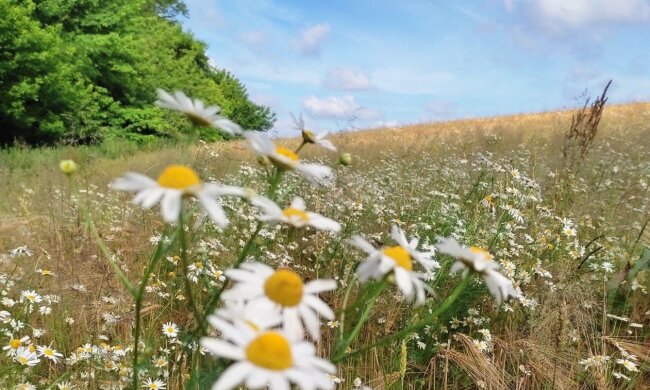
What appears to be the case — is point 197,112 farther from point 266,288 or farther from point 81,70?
point 81,70

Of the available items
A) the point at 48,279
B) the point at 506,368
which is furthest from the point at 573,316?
the point at 48,279

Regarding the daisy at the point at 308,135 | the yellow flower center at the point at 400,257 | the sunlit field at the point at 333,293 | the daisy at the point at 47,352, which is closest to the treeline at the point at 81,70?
the sunlit field at the point at 333,293

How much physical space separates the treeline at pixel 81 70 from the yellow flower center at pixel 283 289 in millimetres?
12370

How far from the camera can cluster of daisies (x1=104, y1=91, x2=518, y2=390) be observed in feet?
2.21

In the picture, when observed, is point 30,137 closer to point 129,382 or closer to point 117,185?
point 129,382

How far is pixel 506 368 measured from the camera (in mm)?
2600

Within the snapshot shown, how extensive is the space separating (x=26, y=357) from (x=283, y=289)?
5.48 feet

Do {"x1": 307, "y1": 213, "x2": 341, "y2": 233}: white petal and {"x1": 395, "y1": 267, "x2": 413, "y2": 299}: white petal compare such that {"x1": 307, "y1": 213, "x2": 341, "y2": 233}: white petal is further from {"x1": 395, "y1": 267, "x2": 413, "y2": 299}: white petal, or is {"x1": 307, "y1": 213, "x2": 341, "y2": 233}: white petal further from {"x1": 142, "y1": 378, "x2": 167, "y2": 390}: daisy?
{"x1": 142, "y1": 378, "x2": 167, "y2": 390}: daisy

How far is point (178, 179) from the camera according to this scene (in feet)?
2.77

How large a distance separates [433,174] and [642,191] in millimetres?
1861

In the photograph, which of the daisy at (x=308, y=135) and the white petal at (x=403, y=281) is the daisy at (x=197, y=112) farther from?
the white petal at (x=403, y=281)

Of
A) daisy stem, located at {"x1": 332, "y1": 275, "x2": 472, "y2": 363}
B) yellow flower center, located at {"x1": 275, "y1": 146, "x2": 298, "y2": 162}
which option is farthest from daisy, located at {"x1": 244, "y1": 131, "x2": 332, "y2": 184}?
daisy stem, located at {"x1": 332, "y1": 275, "x2": 472, "y2": 363}

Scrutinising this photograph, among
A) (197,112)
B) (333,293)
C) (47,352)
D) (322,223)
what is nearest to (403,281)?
(322,223)

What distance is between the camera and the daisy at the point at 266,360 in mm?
653
